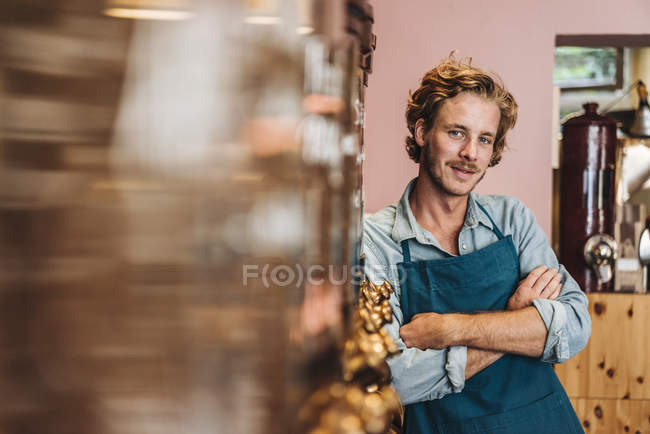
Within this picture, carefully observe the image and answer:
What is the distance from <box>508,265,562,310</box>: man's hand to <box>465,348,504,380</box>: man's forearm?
135 mm

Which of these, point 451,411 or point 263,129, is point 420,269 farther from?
point 263,129

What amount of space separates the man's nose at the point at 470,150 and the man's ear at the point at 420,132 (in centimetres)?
13

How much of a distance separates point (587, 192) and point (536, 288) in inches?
42.4

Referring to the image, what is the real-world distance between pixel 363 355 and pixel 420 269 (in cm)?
107

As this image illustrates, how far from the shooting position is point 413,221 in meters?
1.28

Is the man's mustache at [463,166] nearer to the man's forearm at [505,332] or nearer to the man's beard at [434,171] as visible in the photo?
the man's beard at [434,171]

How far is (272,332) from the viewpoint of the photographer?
0.12 meters

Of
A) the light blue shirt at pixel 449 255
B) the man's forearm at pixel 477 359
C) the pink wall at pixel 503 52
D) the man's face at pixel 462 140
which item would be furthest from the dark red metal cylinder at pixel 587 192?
the man's forearm at pixel 477 359

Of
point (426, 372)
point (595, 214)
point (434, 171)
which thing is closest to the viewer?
point (426, 372)

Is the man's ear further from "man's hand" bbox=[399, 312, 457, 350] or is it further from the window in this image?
the window

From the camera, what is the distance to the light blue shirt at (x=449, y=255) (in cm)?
107

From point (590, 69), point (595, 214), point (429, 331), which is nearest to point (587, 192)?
point (595, 214)

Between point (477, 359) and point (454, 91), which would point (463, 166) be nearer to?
point (454, 91)

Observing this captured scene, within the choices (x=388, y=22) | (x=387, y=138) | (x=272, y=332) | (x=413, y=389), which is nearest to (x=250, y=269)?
(x=272, y=332)
